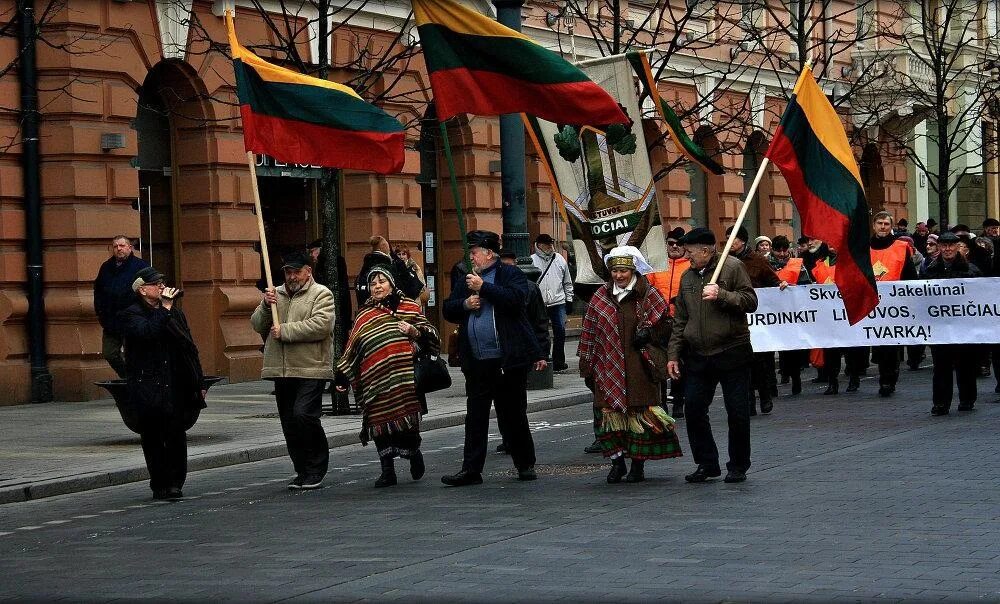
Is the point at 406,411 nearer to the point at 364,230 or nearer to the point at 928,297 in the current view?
the point at 928,297

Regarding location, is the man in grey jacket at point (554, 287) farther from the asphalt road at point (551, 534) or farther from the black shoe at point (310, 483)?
the black shoe at point (310, 483)

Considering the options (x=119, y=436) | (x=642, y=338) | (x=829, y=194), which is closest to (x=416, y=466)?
(x=642, y=338)

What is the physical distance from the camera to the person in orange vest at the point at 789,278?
66.9ft

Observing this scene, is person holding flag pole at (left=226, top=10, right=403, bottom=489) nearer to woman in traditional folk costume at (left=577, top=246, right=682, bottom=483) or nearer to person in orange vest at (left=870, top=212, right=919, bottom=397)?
woman in traditional folk costume at (left=577, top=246, right=682, bottom=483)

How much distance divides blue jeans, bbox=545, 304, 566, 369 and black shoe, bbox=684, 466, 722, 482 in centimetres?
1192

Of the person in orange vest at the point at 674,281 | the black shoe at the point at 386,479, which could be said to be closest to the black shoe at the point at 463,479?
the black shoe at the point at 386,479

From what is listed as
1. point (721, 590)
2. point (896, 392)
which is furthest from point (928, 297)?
point (721, 590)

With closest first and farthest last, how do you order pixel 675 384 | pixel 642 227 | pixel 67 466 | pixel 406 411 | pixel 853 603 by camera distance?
pixel 853 603
pixel 406 411
pixel 67 466
pixel 642 227
pixel 675 384

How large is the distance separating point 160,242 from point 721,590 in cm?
1593

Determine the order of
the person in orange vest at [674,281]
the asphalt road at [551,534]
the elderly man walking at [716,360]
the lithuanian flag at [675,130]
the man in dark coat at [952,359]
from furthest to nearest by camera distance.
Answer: the man in dark coat at [952,359], the person in orange vest at [674,281], the lithuanian flag at [675,130], the elderly man walking at [716,360], the asphalt road at [551,534]

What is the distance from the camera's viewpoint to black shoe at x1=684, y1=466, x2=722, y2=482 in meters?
12.5

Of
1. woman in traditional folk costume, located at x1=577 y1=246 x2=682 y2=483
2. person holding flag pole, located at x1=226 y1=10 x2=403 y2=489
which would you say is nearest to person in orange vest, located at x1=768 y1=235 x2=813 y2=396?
woman in traditional folk costume, located at x1=577 y1=246 x2=682 y2=483

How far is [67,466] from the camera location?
14.2 m

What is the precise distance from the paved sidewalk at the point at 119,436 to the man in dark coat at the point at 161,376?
112cm
